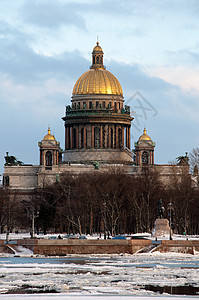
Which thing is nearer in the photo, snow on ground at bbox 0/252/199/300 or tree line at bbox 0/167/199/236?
snow on ground at bbox 0/252/199/300

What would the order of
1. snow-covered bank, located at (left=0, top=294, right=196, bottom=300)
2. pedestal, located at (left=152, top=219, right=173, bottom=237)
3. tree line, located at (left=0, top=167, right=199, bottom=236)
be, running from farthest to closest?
tree line, located at (left=0, top=167, right=199, bottom=236) < pedestal, located at (left=152, top=219, right=173, bottom=237) < snow-covered bank, located at (left=0, top=294, right=196, bottom=300)

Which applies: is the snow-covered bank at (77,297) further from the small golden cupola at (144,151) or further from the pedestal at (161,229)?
the small golden cupola at (144,151)

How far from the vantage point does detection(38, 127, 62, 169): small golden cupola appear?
192m

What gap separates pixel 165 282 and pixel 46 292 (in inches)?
354

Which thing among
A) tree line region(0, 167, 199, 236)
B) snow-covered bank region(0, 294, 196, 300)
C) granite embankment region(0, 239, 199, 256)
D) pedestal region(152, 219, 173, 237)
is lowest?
snow-covered bank region(0, 294, 196, 300)

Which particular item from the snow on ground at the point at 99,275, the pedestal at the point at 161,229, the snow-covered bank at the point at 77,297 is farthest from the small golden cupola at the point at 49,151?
the snow-covered bank at the point at 77,297

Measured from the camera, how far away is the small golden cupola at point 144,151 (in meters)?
190

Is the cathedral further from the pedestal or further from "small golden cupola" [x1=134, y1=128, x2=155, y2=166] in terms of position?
the pedestal

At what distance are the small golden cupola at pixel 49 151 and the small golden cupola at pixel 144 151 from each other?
13974 mm

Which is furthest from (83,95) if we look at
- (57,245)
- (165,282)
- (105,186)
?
(165,282)

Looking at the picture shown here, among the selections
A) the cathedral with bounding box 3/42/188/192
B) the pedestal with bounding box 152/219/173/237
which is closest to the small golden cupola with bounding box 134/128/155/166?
the cathedral with bounding box 3/42/188/192

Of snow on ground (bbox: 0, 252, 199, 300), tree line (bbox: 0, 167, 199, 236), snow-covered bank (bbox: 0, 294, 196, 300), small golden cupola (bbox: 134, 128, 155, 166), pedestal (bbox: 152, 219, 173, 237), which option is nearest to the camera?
snow-covered bank (bbox: 0, 294, 196, 300)

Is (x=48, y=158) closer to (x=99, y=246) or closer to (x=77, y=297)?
(x=99, y=246)

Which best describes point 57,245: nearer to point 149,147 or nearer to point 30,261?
point 30,261
